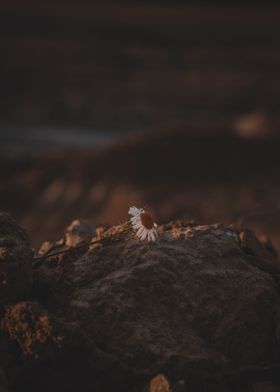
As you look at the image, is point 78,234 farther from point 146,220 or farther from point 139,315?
point 139,315

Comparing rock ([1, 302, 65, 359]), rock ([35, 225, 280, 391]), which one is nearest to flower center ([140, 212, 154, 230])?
rock ([35, 225, 280, 391])

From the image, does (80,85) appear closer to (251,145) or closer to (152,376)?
(251,145)

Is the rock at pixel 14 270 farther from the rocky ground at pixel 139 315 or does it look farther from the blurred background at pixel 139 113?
the blurred background at pixel 139 113

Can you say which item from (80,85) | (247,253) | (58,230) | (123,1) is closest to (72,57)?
(80,85)

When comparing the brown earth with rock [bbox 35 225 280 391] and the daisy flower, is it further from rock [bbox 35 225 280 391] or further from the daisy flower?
the daisy flower

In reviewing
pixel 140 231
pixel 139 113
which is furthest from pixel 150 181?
pixel 140 231

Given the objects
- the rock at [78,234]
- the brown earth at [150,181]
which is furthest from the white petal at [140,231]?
the brown earth at [150,181]

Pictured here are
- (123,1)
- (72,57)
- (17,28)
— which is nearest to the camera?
(72,57)
